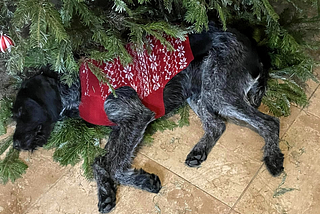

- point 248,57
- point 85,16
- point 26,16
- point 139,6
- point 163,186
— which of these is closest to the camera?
point 26,16

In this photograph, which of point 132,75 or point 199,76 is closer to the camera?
point 132,75

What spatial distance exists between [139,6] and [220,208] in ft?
4.84

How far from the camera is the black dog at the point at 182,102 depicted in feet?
7.00

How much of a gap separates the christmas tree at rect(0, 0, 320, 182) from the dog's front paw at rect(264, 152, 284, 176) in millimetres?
426

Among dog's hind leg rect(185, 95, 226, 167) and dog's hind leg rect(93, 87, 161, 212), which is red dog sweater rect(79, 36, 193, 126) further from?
dog's hind leg rect(185, 95, 226, 167)

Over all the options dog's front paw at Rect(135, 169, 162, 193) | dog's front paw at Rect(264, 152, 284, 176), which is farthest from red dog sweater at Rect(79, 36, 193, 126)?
dog's front paw at Rect(264, 152, 284, 176)

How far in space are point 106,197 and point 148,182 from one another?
0.31m

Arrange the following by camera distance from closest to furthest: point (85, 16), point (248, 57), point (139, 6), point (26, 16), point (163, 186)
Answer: point (26, 16)
point (85, 16)
point (139, 6)
point (163, 186)
point (248, 57)

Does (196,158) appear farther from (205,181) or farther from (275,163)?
(275,163)

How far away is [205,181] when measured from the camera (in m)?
2.33

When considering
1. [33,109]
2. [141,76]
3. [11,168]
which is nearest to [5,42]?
[33,109]

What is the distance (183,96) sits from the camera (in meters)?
2.63

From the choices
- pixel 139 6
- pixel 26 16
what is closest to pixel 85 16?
pixel 26 16

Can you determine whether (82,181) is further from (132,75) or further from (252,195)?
(252,195)
